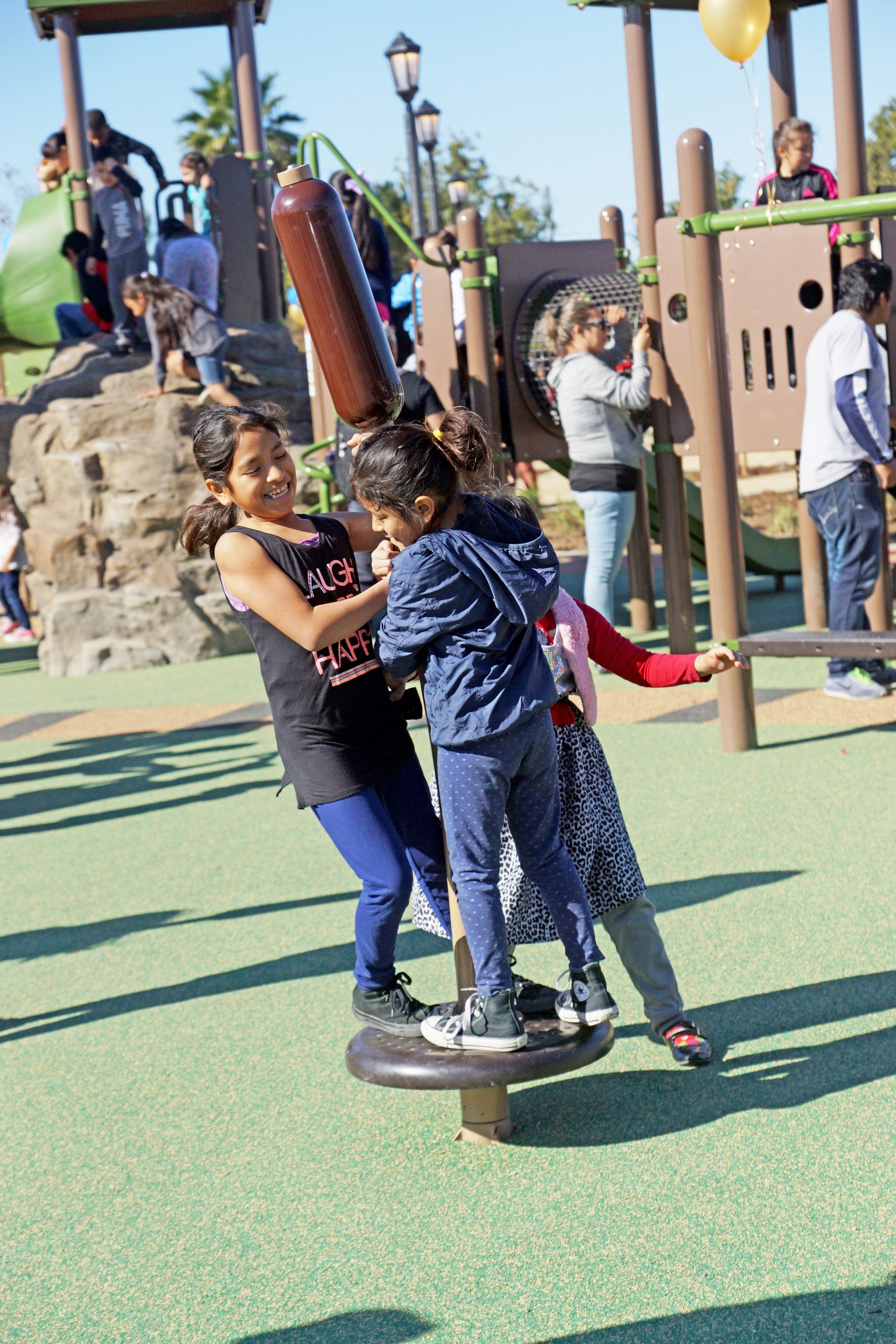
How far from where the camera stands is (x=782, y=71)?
9.62 m

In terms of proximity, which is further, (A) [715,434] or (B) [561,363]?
(B) [561,363]

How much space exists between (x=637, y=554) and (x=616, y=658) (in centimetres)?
675

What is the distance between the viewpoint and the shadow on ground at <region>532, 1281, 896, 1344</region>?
87.4 inches

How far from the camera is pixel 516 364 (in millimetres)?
8633

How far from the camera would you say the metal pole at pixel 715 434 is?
20.1 ft

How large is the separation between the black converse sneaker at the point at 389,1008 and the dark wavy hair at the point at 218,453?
104cm

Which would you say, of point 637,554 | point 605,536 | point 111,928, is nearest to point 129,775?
point 111,928

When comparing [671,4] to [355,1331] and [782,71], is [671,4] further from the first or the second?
[355,1331]

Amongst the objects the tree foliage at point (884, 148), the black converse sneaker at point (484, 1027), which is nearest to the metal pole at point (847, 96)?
the black converse sneaker at point (484, 1027)

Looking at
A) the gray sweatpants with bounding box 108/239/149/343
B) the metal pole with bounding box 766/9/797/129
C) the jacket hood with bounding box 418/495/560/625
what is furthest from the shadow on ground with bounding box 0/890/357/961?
the gray sweatpants with bounding box 108/239/149/343

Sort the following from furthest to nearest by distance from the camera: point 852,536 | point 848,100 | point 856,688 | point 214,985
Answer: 1. point 848,100
2. point 856,688
3. point 852,536
4. point 214,985

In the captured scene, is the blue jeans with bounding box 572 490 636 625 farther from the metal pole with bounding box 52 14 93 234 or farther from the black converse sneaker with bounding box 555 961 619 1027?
the metal pole with bounding box 52 14 93 234

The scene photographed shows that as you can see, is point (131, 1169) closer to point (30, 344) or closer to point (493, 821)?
point (493, 821)

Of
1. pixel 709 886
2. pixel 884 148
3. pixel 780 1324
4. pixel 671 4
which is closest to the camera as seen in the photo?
pixel 780 1324
